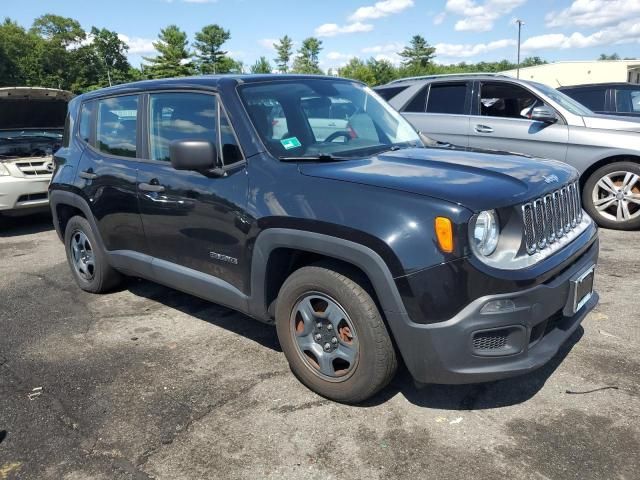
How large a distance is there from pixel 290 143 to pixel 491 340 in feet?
5.34

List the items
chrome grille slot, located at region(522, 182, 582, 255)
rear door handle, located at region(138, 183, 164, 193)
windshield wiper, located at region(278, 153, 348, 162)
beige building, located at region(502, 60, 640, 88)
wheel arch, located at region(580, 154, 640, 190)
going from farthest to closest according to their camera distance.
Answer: beige building, located at region(502, 60, 640, 88) → wheel arch, located at region(580, 154, 640, 190) → rear door handle, located at region(138, 183, 164, 193) → windshield wiper, located at region(278, 153, 348, 162) → chrome grille slot, located at region(522, 182, 582, 255)

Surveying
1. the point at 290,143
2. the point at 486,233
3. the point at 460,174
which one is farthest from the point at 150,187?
the point at 486,233

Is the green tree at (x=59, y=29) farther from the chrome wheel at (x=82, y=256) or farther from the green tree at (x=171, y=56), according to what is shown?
the chrome wheel at (x=82, y=256)

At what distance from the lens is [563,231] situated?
3.11 m

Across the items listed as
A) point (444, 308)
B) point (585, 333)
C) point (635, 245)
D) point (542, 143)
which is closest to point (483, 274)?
point (444, 308)

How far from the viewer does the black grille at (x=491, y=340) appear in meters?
2.56

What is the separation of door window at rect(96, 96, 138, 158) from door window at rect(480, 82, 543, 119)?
187 inches

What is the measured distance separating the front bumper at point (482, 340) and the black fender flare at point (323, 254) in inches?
5.5

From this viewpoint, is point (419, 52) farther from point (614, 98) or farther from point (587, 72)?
point (614, 98)

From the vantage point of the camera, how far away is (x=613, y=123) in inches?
258

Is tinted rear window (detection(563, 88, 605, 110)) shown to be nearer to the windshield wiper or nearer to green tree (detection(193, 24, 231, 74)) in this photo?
the windshield wiper

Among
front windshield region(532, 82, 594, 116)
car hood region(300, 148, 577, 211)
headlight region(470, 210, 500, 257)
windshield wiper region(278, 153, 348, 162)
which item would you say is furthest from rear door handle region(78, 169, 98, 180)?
front windshield region(532, 82, 594, 116)

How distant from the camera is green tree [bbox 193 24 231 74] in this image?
8675cm

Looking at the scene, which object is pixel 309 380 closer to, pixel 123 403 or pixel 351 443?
pixel 351 443
